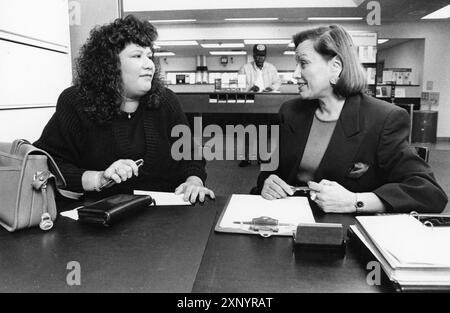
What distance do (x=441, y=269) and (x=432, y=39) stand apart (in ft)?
33.9

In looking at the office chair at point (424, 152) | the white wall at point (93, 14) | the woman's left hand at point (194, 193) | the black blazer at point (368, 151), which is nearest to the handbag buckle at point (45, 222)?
the woman's left hand at point (194, 193)

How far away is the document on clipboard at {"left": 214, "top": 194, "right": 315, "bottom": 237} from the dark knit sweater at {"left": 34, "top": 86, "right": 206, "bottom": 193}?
0.49 metres

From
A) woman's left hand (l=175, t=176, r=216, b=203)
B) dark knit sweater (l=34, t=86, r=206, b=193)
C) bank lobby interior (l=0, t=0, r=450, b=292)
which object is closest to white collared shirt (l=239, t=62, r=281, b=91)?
bank lobby interior (l=0, t=0, r=450, b=292)

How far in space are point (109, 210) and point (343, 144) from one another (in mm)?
884

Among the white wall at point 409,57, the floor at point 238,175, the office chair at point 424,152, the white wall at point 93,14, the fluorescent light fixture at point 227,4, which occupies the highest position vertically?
the fluorescent light fixture at point 227,4

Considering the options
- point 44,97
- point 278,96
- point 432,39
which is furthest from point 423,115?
point 44,97

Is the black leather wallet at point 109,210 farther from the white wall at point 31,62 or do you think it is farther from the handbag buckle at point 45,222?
the white wall at point 31,62

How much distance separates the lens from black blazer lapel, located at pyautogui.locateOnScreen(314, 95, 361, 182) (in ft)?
4.77

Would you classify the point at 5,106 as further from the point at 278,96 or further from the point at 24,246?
the point at 278,96

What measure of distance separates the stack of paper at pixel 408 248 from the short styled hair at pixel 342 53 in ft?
2.51

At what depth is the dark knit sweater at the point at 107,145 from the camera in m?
1.58

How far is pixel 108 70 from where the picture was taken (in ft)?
5.42

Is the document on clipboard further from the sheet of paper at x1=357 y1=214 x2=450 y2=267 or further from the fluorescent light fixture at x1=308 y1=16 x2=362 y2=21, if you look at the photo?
the fluorescent light fixture at x1=308 y1=16 x2=362 y2=21

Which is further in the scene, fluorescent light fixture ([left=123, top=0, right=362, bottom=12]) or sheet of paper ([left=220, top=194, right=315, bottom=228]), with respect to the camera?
fluorescent light fixture ([left=123, top=0, right=362, bottom=12])
